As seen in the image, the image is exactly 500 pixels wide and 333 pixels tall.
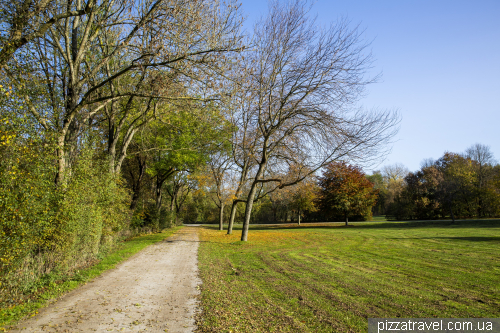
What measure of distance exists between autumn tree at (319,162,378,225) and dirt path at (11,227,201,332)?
3011cm

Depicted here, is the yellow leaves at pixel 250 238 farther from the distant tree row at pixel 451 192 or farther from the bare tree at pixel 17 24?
the distant tree row at pixel 451 192

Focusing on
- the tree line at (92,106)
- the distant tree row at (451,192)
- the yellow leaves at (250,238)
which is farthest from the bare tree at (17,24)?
the distant tree row at (451,192)

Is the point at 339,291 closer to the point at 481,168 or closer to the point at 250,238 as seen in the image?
the point at 250,238

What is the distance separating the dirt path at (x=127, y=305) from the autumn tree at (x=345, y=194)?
98.8 feet

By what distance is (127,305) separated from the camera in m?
5.43

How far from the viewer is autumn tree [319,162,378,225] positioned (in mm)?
35625

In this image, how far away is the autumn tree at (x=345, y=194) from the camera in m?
35.6

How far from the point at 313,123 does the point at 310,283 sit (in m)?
9.68

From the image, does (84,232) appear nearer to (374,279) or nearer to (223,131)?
(374,279)

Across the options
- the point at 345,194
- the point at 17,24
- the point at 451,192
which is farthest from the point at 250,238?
the point at 451,192

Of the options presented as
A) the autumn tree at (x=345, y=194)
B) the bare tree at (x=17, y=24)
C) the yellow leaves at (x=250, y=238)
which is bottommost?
the yellow leaves at (x=250, y=238)

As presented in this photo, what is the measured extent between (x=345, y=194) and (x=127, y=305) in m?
33.4

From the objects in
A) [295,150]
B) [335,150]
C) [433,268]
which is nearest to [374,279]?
[433,268]

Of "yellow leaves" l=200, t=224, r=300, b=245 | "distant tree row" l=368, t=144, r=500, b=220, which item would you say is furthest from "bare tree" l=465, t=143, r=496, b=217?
"yellow leaves" l=200, t=224, r=300, b=245
